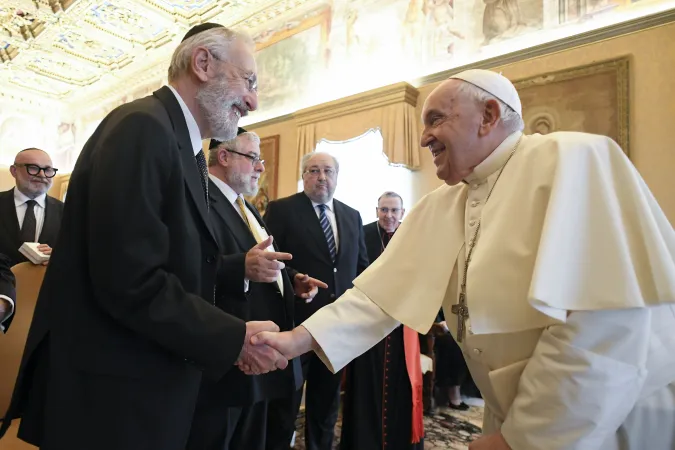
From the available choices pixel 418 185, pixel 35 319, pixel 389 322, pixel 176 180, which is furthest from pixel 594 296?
pixel 418 185

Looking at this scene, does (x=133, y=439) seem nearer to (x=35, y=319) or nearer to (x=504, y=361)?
(x=35, y=319)

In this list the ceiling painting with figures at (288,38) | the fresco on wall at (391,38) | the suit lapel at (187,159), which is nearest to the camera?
the suit lapel at (187,159)

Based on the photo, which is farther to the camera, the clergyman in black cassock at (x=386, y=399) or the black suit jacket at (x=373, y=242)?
the black suit jacket at (x=373, y=242)

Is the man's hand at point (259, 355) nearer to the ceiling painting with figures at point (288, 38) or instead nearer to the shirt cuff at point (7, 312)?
the shirt cuff at point (7, 312)

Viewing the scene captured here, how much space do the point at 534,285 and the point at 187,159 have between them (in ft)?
3.34

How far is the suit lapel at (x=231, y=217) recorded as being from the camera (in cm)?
225

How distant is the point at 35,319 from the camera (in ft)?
4.25

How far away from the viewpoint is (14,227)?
12.4ft

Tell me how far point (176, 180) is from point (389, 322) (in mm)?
914

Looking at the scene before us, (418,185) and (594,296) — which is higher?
(418,185)

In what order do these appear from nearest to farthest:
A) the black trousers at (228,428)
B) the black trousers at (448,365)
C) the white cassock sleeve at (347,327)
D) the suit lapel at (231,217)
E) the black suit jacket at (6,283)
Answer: the white cassock sleeve at (347,327) → the black trousers at (228,428) → the black suit jacket at (6,283) → the suit lapel at (231,217) → the black trousers at (448,365)

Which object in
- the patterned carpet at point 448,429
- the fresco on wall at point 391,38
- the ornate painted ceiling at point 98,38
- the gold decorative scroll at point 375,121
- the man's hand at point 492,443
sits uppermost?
the ornate painted ceiling at point 98,38

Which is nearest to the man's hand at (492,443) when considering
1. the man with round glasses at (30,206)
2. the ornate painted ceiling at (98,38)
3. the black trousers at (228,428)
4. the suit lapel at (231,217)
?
the black trousers at (228,428)

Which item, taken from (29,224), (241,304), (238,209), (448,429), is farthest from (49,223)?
(448,429)
